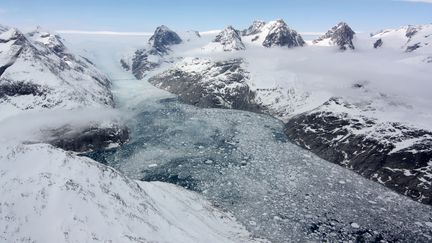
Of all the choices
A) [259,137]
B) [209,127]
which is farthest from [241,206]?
[209,127]

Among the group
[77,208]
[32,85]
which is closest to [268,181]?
[77,208]

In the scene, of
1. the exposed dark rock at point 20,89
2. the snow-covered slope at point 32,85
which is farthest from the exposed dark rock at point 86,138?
the exposed dark rock at point 20,89

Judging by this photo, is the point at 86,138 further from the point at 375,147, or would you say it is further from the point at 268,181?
the point at 375,147

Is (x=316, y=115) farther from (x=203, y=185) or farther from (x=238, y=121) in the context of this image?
(x=203, y=185)

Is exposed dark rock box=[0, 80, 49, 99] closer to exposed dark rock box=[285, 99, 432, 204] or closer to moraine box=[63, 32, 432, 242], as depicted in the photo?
moraine box=[63, 32, 432, 242]

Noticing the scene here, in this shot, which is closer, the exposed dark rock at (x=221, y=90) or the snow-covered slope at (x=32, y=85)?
the snow-covered slope at (x=32, y=85)

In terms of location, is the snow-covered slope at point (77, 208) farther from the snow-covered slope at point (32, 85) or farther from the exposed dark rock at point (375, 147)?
the snow-covered slope at point (32, 85)

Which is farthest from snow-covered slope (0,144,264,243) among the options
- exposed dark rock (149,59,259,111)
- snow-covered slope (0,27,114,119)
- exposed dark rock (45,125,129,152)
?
exposed dark rock (149,59,259,111)
